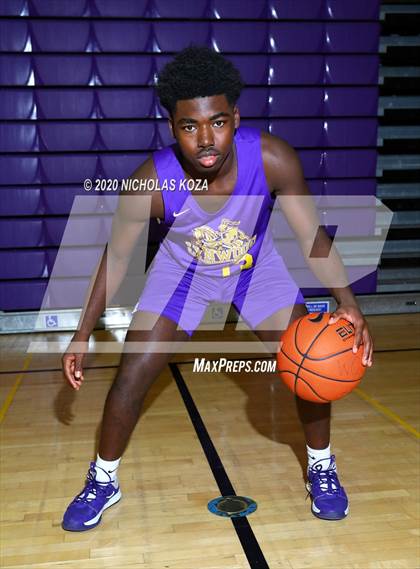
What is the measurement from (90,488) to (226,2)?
4.57 m

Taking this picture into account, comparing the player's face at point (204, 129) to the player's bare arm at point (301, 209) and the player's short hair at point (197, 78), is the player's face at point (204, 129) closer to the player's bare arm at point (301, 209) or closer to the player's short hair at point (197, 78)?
the player's short hair at point (197, 78)

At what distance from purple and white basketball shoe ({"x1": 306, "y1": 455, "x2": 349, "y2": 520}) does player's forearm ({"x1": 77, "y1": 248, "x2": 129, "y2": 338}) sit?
3.06ft

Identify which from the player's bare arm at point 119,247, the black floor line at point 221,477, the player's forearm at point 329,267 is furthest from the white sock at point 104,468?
the player's forearm at point 329,267

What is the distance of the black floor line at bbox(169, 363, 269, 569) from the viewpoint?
189 centimetres

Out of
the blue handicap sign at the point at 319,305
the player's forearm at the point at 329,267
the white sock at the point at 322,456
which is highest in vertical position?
the player's forearm at the point at 329,267

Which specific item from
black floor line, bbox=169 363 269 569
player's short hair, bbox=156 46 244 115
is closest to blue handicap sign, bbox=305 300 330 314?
black floor line, bbox=169 363 269 569

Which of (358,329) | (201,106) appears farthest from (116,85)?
(358,329)

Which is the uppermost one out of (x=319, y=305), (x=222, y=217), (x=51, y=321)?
(x=222, y=217)

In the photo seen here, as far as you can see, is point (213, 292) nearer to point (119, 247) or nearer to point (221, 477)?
point (119, 247)

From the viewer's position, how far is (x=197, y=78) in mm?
1892

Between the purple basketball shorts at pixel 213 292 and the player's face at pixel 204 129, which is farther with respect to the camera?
the purple basketball shorts at pixel 213 292

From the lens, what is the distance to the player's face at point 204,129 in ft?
6.17

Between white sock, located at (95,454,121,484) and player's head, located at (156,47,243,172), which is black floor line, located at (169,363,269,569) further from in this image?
player's head, located at (156,47,243,172)

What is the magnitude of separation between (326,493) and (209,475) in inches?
20.9
